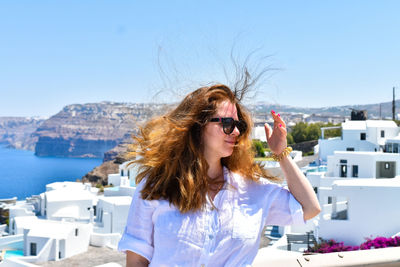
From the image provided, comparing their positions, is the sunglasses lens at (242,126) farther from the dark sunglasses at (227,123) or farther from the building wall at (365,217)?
the building wall at (365,217)

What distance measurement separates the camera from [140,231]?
1838 mm

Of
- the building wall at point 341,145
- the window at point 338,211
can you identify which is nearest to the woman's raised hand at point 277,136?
the window at point 338,211

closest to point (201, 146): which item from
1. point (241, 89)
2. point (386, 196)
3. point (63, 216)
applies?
point (241, 89)

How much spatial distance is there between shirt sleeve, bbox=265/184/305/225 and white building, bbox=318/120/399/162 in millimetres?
22276

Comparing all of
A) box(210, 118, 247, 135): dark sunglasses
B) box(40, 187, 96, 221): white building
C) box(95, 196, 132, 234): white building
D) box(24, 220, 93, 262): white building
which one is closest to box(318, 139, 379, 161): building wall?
box(95, 196, 132, 234): white building

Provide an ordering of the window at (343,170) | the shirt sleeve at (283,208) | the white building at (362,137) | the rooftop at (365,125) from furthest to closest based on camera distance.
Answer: the rooftop at (365,125) < the white building at (362,137) < the window at (343,170) < the shirt sleeve at (283,208)

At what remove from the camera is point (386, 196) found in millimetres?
12367

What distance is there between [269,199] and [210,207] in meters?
0.25

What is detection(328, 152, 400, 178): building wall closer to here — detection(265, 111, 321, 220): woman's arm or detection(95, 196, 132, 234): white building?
detection(95, 196, 132, 234): white building

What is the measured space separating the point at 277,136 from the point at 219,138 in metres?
0.26

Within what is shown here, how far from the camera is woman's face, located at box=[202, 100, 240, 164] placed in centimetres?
197

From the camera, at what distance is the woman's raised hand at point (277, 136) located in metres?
1.96

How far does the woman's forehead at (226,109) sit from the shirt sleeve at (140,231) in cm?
49

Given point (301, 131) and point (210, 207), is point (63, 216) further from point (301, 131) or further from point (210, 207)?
point (301, 131)
